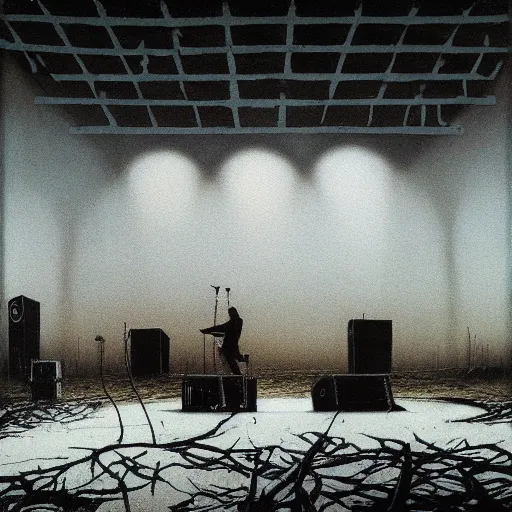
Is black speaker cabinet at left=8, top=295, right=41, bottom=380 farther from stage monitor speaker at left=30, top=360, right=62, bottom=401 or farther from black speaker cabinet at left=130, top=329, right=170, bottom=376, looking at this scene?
black speaker cabinet at left=130, top=329, right=170, bottom=376

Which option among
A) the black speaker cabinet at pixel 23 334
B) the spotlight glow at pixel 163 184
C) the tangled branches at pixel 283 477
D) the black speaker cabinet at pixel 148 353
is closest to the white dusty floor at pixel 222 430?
the tangled branches at pixel 283 477

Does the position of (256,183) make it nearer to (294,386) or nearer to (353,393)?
(294,386)

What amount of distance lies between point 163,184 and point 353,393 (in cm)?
118

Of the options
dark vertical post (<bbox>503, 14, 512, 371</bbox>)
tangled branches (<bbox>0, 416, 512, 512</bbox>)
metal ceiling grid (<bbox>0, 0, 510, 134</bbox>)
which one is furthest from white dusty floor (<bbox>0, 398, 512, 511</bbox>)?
metal ceiling grid (<bbox>0, 0, 510, 134</bbox>)

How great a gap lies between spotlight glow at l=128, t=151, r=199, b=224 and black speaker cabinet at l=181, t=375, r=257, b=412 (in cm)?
Result: 68

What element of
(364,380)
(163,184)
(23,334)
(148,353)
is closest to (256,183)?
(163,184)

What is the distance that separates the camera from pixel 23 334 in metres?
2.23

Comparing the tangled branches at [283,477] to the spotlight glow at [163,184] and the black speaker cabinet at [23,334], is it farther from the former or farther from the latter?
the spotlight glow at [163,184]

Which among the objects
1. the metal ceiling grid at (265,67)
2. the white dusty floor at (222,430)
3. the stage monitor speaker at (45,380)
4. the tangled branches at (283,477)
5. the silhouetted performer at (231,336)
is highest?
the metal ceiling grid at (265,67)

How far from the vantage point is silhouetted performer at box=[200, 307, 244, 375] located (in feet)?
7.41

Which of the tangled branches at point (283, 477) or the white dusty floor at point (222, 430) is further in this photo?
the white dusty floor at point (222, 430)

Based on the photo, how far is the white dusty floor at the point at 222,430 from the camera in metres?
1.79

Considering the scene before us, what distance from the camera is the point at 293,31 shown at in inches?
83.5

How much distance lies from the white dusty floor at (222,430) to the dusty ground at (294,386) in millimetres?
48
